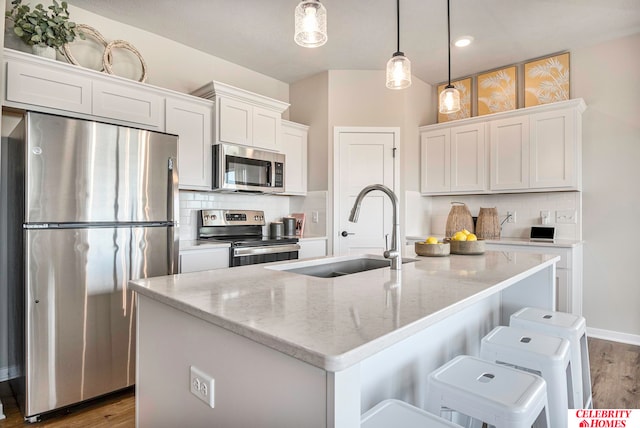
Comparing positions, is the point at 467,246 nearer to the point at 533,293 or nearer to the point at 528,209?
the point at 533,293

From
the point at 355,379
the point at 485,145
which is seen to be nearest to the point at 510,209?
the point at 485,145

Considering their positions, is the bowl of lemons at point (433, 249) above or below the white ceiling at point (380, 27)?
below

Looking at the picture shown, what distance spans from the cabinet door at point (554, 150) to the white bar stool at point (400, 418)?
10.0 feet

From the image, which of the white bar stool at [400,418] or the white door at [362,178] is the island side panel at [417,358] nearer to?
the white bar stool at [400,418]

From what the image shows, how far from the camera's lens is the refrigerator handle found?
245 cm

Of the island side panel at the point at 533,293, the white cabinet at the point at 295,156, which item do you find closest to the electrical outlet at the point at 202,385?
the island side panel at the point at 533,293

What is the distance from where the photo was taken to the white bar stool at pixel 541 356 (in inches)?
53.6

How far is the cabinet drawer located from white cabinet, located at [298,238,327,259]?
2112 mm

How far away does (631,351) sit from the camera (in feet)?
9.64

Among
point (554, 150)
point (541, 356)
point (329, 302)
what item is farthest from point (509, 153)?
point (329, 302)

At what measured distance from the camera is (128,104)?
8.64 feet

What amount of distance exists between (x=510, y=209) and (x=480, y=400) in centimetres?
322

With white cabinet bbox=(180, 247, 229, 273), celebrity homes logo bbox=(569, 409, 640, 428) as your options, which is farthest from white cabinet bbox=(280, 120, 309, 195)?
celebrity homes logo bbox=(569, 409, 640, 428)

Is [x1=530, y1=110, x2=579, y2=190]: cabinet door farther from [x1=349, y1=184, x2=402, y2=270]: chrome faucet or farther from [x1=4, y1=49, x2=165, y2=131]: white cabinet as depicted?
[x1=4, y1=49, x2=165, y2=131]: white cabinet
